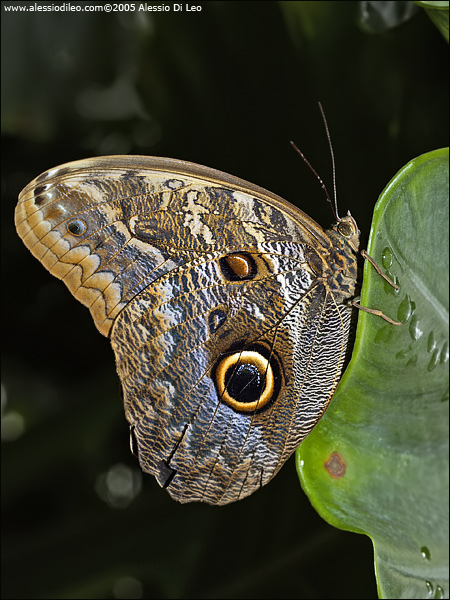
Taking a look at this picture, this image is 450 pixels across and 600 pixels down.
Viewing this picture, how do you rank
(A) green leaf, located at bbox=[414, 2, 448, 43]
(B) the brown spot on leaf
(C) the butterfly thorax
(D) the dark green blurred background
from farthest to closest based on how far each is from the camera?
(D) the dark green blurred background, (C) the butterfly thorax, (B) the brown spot on leaf, (A) green leaf, located at bbox=[414, 2, 448, 43]

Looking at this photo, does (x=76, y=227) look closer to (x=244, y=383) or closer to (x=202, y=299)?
(x=202, y=299)

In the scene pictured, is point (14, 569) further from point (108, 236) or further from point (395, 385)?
point (395, 385)

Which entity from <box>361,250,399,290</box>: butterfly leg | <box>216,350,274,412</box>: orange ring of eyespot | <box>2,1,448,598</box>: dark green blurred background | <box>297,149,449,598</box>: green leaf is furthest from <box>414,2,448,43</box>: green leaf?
<box>2,1,448,598</box>: dark green blurred background

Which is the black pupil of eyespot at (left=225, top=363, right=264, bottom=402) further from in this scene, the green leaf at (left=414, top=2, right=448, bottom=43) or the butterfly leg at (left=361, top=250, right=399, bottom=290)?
the green leaf at (left=414, top=2, right=448, bottom=43)

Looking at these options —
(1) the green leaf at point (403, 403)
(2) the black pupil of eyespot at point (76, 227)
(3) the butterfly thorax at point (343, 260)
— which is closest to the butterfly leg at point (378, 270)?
(1) the green leaf at point (403, 403)

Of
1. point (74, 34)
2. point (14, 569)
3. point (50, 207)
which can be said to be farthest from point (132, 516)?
point (74, 34)

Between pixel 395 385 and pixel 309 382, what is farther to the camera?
pixel 309 382

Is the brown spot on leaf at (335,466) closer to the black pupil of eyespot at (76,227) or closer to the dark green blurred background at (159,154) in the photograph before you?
the black pupil of eyespot at (76,227)

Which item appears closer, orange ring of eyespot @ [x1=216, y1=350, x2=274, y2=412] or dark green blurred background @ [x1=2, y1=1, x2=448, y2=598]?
orange ring of eyespot @ [x1=216, y1=350, x2=274, y2=412]
